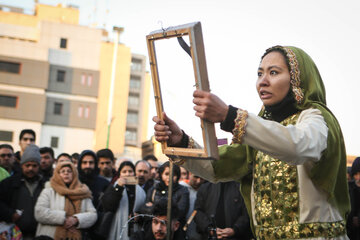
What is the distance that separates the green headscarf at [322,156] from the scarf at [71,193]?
354 centimetres

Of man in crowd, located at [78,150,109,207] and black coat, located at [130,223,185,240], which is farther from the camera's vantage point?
man in crowd, located at [78,150,109,207]

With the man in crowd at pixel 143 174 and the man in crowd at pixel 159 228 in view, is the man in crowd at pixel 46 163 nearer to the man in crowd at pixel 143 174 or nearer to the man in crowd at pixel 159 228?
the man in crowd at pixel 143 174

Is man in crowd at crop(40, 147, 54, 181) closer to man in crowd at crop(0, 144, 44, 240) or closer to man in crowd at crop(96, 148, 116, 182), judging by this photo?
man in crowd at crop(96, 148, 116, 182)

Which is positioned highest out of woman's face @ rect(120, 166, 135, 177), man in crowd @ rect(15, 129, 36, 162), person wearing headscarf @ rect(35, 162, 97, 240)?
man in crowd @ rect(15, 129, 36, 162)

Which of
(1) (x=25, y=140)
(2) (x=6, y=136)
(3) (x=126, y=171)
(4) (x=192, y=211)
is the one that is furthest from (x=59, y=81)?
(4) (x=192, y=211)

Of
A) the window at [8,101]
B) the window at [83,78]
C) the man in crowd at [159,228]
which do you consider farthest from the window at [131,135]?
the man in crowd at [159,228]

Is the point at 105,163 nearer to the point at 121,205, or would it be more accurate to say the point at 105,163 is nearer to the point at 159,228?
the point at 121,205

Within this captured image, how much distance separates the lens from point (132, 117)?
51.7 m

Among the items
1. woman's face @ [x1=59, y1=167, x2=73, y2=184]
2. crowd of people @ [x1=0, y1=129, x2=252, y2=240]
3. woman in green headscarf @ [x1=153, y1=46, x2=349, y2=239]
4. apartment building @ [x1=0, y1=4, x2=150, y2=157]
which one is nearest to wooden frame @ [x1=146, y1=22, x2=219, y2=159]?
woman in green headscarf @ [x1=153, y1=46, x2=349, y2=239]

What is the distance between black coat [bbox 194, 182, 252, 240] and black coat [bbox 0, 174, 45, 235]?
2.18 metres

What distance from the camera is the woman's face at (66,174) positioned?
20.7 ft

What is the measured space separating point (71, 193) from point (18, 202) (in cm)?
71

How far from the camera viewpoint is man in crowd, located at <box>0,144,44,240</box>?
603 centimetres

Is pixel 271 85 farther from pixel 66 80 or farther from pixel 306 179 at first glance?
pixel 66 80
